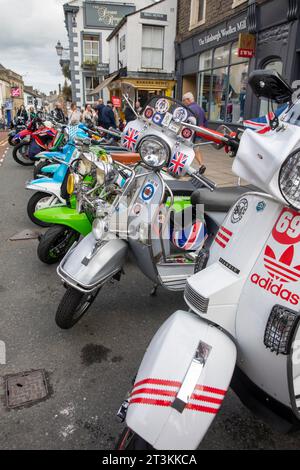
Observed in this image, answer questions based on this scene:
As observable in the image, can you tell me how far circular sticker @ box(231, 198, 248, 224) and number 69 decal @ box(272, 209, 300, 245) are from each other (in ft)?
0.67

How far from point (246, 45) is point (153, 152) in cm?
973

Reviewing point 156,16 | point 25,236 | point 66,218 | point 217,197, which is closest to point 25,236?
point 25,236

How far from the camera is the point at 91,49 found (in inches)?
1121

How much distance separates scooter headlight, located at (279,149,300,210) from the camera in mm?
1300

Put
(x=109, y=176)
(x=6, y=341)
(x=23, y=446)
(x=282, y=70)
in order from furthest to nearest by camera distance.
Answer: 1. (x=282, y=70)
2. (x=109, y=176)
3. (x=6, y=341)
4. (x=23, y=446)

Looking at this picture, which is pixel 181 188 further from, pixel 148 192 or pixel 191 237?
pixel 148 192

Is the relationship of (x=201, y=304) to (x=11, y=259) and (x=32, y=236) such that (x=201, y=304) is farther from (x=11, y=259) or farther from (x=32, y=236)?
(x=32, y=236)

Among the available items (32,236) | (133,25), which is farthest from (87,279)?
(133,25)

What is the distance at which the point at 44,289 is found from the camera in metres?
3.52

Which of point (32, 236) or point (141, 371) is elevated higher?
point (141, 371)

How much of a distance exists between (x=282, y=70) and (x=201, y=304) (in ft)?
31.8

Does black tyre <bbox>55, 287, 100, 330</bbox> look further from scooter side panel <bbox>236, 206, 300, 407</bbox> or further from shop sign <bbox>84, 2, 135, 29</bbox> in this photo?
shop sign <bbox>84, 2, 135, 29</bbox>

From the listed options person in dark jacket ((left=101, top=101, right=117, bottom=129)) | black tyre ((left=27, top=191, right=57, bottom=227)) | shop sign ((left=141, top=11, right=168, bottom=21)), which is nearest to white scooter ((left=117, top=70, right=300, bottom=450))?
black tyre ((left=27, top=191, right=57, bottom=227))

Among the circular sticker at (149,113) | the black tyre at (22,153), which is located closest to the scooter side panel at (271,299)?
the circular sticker at (149,113)
